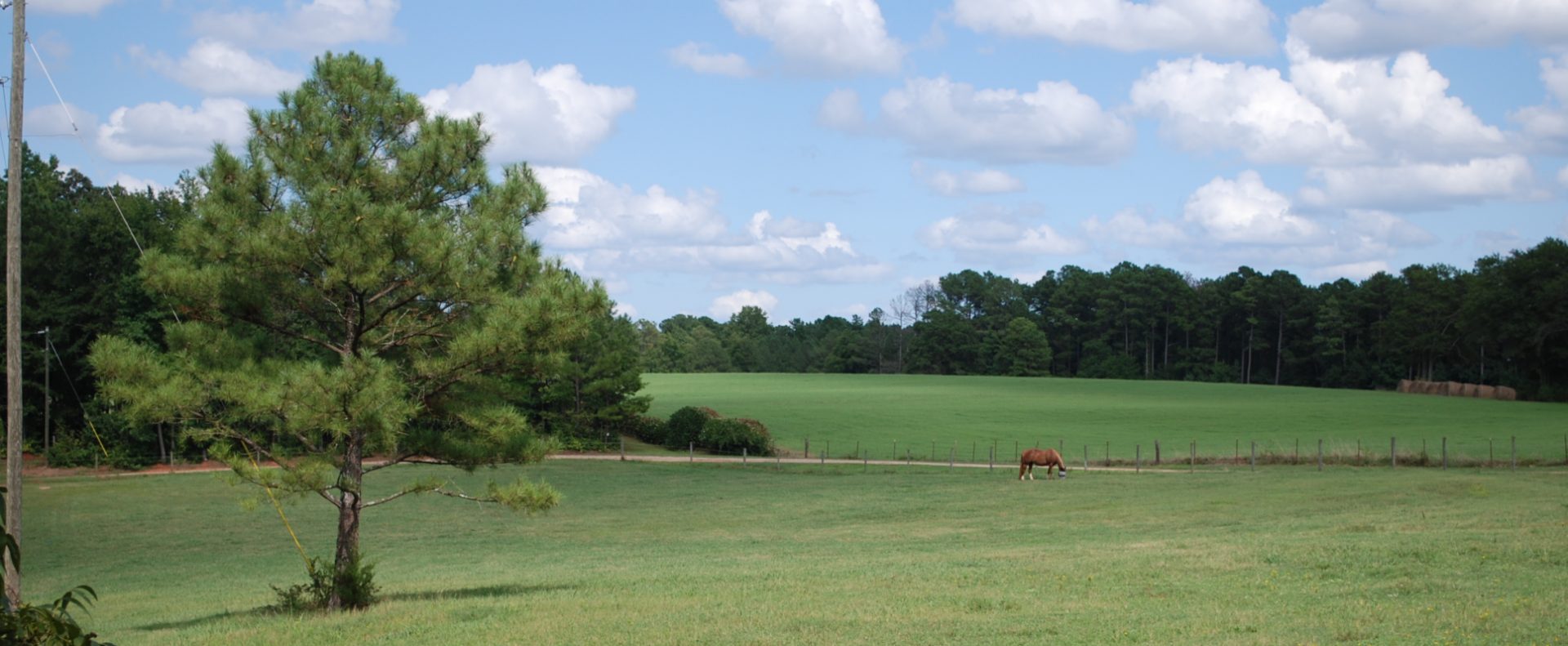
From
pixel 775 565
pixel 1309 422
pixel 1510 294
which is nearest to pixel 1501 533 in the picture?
pixel 775 565

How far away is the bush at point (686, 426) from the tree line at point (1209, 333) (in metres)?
47.8

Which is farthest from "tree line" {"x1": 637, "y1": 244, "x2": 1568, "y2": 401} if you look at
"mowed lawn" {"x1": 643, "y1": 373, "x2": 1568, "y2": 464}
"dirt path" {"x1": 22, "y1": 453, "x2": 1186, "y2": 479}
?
"dirt path" {"x1": 22, "y1": 453, "x2": 1186, "y2": 479}

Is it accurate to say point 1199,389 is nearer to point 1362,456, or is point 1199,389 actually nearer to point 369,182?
point 1362,456

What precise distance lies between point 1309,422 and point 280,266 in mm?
69898

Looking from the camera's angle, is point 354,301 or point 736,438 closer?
point 354,301

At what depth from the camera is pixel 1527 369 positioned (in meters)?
96.4

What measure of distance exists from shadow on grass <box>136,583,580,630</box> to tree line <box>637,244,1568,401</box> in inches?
3764

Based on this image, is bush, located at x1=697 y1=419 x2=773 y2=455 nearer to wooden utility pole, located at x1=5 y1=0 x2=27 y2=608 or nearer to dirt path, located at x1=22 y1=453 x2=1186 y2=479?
dirt path, located at x1=22 y1=453 x2=1186 y2=479

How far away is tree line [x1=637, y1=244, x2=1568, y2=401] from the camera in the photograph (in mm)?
96438

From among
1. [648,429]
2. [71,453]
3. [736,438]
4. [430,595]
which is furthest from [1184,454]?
[71,453]

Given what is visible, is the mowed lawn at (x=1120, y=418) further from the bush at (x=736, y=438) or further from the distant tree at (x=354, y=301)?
the distant tree at (x=354, y=301)

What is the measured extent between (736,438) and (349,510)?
47045 mm

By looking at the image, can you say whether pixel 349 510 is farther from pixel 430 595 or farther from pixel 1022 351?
pixel 1022 351

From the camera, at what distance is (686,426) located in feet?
213
